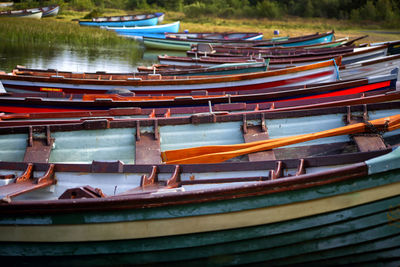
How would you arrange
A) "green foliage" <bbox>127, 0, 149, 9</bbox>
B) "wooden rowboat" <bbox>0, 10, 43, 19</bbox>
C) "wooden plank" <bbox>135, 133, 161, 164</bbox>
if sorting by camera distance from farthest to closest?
"green foliage" <bbox>127, 0, 149, 9</bbox>, "wooden rowboat" <bbox>0, 10, 43, 19</bbox>, "wooden plank" <bbox>135, 133, 161, 164</bbox>

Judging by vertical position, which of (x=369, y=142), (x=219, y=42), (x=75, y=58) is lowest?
(x=75, y=58)

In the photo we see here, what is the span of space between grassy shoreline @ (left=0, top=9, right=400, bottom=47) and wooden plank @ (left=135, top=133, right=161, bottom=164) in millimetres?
19015

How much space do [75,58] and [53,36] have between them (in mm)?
5222

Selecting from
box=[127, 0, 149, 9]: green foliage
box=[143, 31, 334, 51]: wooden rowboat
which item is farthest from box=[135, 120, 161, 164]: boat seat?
box=[127, 0, 149, 9]: green foliage

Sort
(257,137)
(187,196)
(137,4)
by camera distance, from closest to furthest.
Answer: (187,196) < (257,137) < (137,4)

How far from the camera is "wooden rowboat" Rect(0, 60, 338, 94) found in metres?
10.8

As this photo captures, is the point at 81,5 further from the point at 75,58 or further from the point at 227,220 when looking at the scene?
the point at 227,220

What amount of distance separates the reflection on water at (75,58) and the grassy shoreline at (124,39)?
4.80ft

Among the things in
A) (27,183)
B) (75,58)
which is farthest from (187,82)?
(75,58)

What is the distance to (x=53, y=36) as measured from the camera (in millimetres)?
25656

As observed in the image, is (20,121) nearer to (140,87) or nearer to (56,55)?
(140,87)

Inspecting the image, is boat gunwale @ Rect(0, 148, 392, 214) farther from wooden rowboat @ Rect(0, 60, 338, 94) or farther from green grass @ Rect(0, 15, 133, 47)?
green grass @ Rect(0, 15, 133, 47)

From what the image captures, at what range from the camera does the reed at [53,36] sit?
2435 centimetres

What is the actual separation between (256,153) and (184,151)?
0.91 meters
